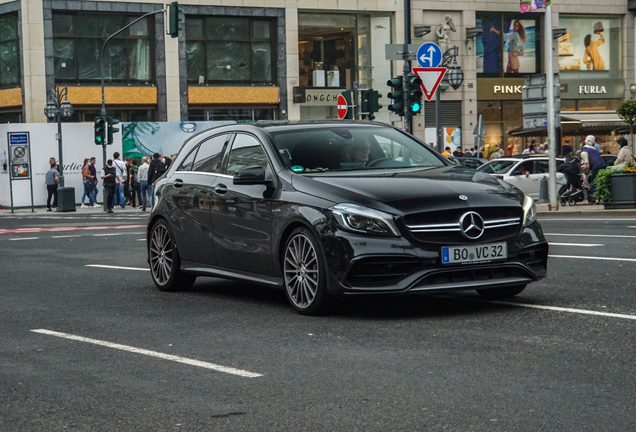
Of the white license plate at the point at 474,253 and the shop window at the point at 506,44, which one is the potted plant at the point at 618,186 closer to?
the white license plate at the point at 474,253

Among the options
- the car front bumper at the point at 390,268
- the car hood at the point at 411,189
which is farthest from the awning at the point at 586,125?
the car front bumper at the point at 390,268

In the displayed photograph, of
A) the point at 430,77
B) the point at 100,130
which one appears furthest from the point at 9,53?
the point at 430,77

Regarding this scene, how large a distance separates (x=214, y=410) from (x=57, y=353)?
2.20m

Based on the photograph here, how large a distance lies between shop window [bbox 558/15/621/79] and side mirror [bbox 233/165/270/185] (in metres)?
44.8

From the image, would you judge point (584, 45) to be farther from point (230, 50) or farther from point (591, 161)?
point (591, 161)

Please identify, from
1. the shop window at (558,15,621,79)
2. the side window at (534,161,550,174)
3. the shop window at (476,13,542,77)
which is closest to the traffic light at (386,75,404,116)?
the side window at (534,161,550,174)

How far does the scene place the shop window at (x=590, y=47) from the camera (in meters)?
51.8

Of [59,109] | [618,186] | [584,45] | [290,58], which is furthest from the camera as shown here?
[584,45]

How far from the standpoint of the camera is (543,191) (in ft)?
92.0

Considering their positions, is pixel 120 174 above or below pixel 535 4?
below

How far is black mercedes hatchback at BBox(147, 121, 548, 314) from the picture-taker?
782 cm

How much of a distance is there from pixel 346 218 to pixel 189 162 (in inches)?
118

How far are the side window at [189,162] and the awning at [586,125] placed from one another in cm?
2925

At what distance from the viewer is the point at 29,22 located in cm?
4041
